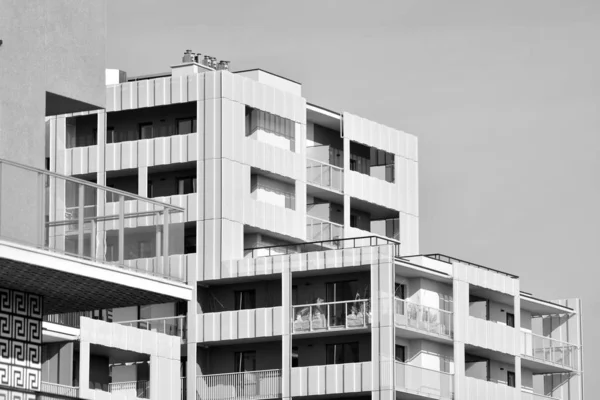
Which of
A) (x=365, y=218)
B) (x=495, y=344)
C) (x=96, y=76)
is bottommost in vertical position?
(x=96, y=76)

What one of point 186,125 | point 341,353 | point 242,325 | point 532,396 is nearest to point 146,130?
point 186,125

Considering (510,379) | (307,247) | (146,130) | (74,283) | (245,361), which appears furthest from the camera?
(510,379)

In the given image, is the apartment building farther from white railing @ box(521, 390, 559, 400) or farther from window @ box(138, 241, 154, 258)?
window @ box(138, 241, 154, 258)

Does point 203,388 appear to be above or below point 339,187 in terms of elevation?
below

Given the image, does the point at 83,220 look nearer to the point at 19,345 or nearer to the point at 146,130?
the point at 19,345

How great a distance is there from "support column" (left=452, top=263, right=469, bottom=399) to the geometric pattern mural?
57.0m

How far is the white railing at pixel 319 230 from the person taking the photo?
303 feet

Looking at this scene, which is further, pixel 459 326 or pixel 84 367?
pixel 459 326

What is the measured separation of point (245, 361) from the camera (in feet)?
286

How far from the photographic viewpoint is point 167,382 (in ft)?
266

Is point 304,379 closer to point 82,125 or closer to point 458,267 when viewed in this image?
point 458,267

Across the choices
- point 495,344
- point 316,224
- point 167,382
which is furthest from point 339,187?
point 167,382

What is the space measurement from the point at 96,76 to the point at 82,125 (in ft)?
189

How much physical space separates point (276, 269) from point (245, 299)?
2294 mm
